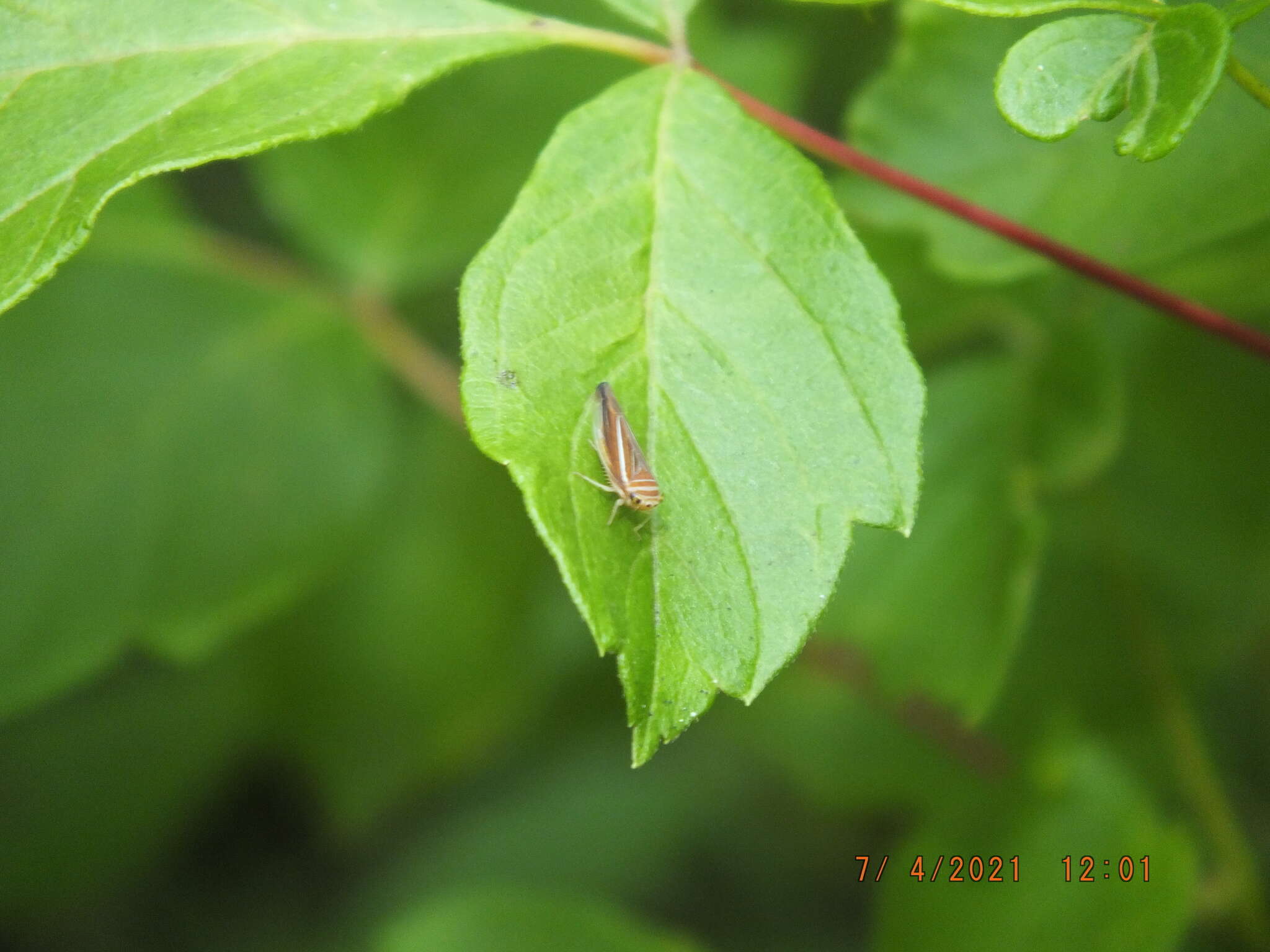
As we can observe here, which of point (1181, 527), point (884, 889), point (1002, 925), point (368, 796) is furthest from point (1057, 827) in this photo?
point (368, 796)

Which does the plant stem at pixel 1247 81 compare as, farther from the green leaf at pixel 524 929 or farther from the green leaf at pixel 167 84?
the green leaf at pixel 524 929

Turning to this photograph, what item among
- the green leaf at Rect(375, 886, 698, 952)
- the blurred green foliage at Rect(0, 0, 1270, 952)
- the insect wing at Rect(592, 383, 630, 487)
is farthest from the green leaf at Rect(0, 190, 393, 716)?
the insect wing at Rect(592, 383, 630, 487)

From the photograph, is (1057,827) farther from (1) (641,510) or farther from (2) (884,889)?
(1) (641,510)

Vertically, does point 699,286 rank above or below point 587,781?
above

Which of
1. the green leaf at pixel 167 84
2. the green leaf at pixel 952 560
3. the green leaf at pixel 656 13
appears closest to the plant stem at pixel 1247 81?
the green leaf at pixel 656 13

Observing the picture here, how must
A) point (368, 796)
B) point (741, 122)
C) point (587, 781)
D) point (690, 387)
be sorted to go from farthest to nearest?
point (587, 781) < point (368, 796) < point (741, 122) < point (690, 387)

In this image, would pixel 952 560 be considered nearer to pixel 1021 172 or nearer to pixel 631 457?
pixel 1021 172

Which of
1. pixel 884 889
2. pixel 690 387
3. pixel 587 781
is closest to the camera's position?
pixel 690 387
